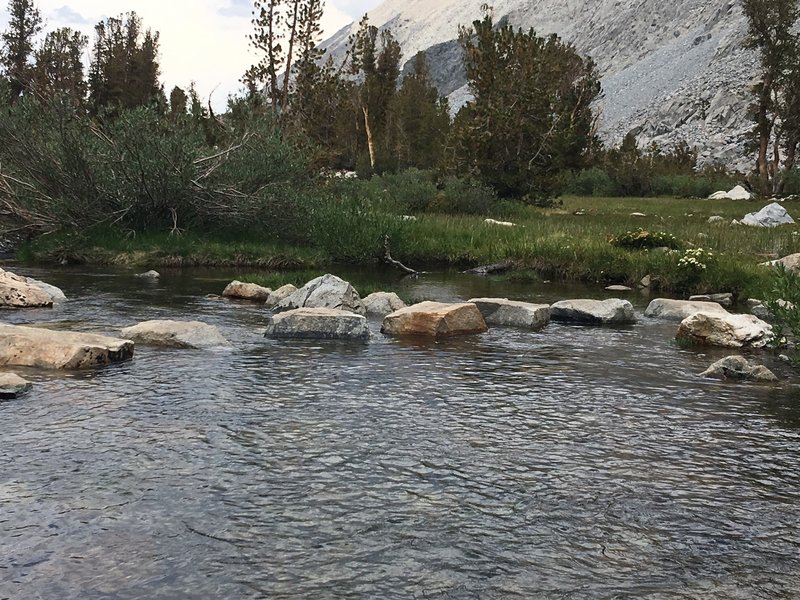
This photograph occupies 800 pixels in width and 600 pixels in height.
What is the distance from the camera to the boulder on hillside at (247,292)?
1602cm

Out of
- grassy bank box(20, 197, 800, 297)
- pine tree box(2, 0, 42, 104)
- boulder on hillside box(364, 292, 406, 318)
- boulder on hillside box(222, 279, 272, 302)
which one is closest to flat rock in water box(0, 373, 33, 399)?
boulder on hillside box(364, 292, 406, 318)

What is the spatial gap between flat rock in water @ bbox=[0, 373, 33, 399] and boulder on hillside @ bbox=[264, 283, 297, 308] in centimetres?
702

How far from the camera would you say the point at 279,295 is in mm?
15586

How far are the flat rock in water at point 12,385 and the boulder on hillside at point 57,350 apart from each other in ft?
2.97

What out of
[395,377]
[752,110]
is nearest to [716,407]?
[395,377]

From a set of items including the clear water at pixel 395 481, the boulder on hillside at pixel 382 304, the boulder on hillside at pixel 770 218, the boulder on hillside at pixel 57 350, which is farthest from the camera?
the boulder on hillside at pixel 770 218

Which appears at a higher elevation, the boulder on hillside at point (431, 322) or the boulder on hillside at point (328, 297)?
the boulder on hillside at point (328, 297)

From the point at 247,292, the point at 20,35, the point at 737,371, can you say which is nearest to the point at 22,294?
the point at 247,292

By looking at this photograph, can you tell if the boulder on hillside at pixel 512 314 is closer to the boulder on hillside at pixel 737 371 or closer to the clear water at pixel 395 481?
the clear water at pixel 395 481

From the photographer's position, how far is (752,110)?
189 feet

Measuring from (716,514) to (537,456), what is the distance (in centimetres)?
154

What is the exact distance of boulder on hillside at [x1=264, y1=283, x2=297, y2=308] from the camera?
15312mm

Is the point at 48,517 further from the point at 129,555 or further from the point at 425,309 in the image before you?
the point at 425,309

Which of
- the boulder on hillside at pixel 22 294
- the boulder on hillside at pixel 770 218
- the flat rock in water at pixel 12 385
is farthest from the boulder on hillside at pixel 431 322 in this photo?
the boulder on hillside at pixel 770 218
